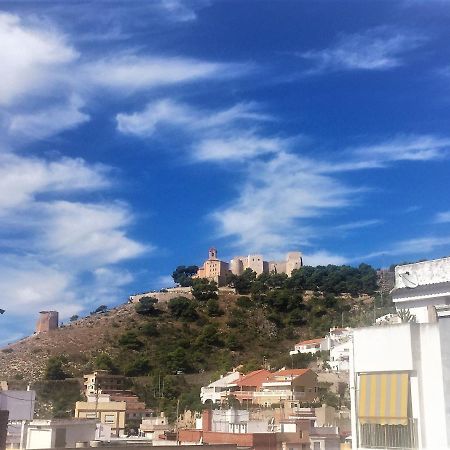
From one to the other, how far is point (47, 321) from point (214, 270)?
3507 cm

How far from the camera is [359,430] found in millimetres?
13398

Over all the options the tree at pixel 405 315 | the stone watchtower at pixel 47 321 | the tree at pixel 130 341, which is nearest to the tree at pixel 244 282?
the tree at pixel 130 341

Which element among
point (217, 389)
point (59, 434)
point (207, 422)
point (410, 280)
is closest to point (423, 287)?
point (410, 280)

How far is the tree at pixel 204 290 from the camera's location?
105m

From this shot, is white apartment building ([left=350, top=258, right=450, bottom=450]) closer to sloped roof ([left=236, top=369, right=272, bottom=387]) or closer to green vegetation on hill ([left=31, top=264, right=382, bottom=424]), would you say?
sloped roof ([left=236, top=369, right=272, bottom=387])

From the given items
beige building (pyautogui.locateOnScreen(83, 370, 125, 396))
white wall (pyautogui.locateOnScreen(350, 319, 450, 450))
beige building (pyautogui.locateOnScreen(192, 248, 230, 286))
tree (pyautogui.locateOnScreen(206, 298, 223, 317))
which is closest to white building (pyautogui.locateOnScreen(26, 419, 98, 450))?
white wall (pyautogui.locateOnScreen(350, 319, 450, 450))

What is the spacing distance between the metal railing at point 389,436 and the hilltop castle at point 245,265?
112m

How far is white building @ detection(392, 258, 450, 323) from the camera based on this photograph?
15.3 m

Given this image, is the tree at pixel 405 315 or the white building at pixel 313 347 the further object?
the white building at pixel 313 347

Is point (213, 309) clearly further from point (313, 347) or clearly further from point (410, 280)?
point (410, 280)

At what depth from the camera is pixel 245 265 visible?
133 m

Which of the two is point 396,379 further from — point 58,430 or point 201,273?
point 201,273

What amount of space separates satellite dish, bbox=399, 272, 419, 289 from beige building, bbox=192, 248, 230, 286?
347 feet

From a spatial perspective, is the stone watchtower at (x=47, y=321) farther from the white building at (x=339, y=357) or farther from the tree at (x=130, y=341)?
the white building at (x=339, y=357)
